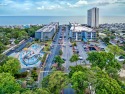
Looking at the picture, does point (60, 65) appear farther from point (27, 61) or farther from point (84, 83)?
point (84, 83)

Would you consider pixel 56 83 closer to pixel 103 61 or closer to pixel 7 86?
pixel 7 86

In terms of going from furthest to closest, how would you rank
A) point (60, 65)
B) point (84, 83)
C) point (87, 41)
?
1. point (87, 41)
2. point (60, 65)
3. point (84, 83)

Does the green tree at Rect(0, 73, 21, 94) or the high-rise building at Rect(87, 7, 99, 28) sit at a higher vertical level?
the high-rise building at Rect(87, 7, 99, 28)

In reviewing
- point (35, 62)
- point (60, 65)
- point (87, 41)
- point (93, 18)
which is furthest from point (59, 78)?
point (93, 18)

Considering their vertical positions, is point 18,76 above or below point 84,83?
below

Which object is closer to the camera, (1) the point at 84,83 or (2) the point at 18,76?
(1) the point at 84,83

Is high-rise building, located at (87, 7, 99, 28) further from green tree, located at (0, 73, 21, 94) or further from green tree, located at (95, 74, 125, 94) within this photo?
green tree, located at (0, 73, 21, 94)

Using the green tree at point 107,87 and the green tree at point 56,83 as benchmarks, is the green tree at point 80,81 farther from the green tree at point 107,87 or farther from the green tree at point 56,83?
the green tree at point 107,87

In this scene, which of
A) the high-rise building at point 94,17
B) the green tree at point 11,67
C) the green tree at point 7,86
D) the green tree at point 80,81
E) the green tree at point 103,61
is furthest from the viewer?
the high-rise building at point 94,17

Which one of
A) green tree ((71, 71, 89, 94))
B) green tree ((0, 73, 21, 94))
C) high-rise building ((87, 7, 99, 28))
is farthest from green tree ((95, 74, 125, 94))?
high-rise building ((87, 7, 99, 28))

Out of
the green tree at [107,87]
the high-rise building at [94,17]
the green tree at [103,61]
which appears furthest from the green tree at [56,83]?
the high-rise building at [94,17]

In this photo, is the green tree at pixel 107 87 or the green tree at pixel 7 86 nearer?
the green tree at pixel 107 87
